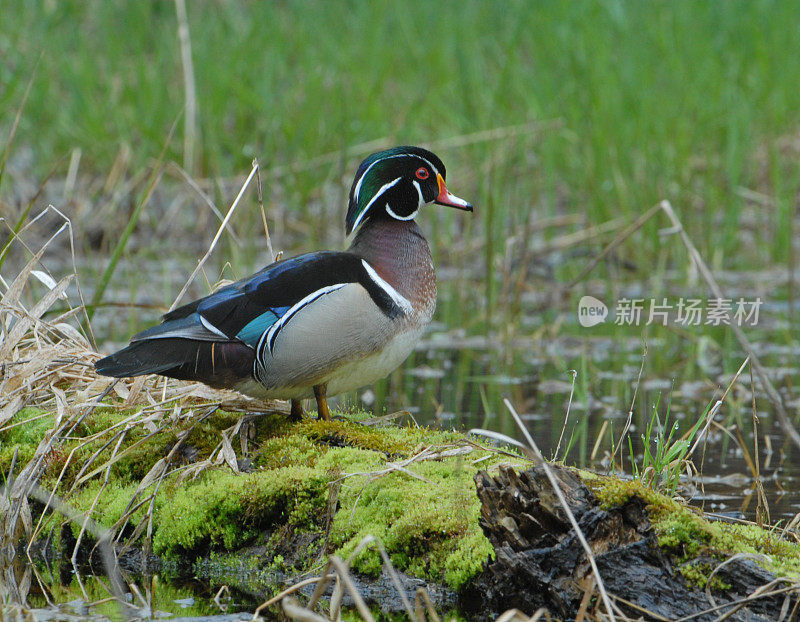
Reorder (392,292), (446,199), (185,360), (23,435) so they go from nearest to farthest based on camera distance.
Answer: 1. (185,360)
2. (392,292)
3. (23,435)
4. (446,199)

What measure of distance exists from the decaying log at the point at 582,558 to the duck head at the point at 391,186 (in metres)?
1.59

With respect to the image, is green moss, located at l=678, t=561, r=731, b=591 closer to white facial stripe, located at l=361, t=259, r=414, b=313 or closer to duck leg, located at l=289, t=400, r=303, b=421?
white facial stripe, located at l=361, t=259, r=414, b=313

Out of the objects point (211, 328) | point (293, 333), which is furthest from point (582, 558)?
point (211, 328)

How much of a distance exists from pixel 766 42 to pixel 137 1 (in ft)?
20.7

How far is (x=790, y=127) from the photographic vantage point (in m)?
10.6

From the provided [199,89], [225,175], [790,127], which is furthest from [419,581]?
[790,127]

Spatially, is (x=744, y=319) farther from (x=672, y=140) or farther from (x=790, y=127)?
(x=790, y=127)

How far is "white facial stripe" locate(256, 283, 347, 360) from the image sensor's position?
4090 millimetres

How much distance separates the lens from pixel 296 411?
14.2ft

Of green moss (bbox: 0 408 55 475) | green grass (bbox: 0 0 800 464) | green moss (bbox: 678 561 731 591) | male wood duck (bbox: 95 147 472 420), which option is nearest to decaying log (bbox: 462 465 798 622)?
green moss (bbox: 678 561 731 591)

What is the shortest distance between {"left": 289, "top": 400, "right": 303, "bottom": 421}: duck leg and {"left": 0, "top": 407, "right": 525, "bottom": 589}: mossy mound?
33mm

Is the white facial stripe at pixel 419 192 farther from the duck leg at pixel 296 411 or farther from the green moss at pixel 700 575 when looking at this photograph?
the green moss at pixel 700 575

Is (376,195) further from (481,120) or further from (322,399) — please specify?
(481,120)

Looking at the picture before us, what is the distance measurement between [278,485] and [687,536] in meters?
1.32
